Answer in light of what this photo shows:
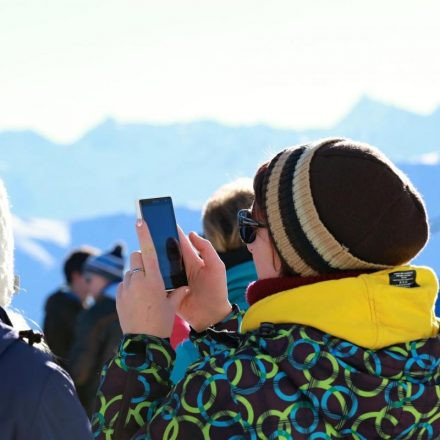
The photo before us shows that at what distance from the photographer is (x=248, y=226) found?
1.91 metres

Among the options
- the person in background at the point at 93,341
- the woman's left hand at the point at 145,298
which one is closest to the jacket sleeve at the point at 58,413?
the woman's left hand at the point at 145,298

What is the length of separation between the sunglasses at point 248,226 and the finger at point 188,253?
0.17 metres

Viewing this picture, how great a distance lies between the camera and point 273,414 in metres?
1.67

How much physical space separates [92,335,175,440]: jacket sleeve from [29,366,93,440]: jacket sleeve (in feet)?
0.60

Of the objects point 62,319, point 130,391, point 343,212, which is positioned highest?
point 343,212

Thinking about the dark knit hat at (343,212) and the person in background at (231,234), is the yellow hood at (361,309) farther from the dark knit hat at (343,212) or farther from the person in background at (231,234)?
the person in background at (231,234)

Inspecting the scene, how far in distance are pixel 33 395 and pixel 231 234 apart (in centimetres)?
132

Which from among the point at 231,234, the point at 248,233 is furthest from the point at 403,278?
the point at 231,234

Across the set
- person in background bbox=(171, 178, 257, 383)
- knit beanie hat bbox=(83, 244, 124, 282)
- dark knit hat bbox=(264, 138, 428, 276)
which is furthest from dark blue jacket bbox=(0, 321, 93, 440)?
knit beanie hat bbox=(83, 244, 124, 282)

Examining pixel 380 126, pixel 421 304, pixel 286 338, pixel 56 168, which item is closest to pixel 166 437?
pixel 286 338

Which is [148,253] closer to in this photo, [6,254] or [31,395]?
[6,254]

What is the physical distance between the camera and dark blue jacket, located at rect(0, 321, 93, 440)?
156 cm

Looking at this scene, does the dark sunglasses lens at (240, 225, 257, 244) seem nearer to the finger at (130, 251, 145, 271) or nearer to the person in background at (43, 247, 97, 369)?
the finger at (130, 251, 145, 271)

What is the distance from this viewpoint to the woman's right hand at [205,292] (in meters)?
2.11
